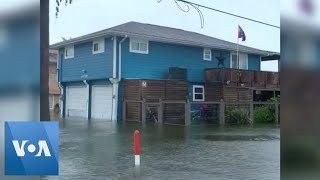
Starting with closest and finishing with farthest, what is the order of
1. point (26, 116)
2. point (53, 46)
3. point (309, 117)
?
1. point (309, 117)
2. point (26, 116)
3. point (53, 46)

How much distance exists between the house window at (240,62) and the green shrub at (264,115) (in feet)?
21.5

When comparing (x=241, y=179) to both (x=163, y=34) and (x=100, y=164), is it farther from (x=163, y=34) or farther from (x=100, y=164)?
(x=163, y=34)

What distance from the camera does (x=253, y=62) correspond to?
33.2 m

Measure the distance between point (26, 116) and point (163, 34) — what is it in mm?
26683

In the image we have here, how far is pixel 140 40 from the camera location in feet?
88.0

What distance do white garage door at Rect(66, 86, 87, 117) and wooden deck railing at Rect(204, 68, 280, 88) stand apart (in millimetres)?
8389

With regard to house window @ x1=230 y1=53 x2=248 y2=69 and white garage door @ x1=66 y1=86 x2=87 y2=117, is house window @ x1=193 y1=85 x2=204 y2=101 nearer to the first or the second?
house window @ x1=230 y1=53 x2=248 y2=69

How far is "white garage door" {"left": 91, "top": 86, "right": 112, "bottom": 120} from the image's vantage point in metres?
26.9

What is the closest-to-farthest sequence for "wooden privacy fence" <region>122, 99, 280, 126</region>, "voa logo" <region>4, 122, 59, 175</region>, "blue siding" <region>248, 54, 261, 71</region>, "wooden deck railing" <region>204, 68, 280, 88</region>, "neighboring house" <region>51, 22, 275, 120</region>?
"voa logo" <region>4, 122, 59, 175</region> → "wooden privacy fence" <region>122, 99, 280, 126</region> → "neighboring house" <region>51, 22, 275, 120</region> → "wooden deck railing" <region>204, 68, 280, 88</region> → "blue siding" <region>248, 54, 261, 71</region>

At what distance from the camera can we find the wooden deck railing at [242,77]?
91.0ft

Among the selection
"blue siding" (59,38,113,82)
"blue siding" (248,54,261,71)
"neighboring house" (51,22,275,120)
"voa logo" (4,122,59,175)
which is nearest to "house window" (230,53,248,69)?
"neighboring house" (51,22,275,120)

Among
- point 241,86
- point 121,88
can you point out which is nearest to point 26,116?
point 121,88

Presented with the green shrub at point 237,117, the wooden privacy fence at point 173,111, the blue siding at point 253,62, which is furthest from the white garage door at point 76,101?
the blue siding at point 253,62

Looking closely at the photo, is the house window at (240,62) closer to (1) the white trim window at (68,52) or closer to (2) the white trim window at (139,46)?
(2) the white trim window at (139,46)
